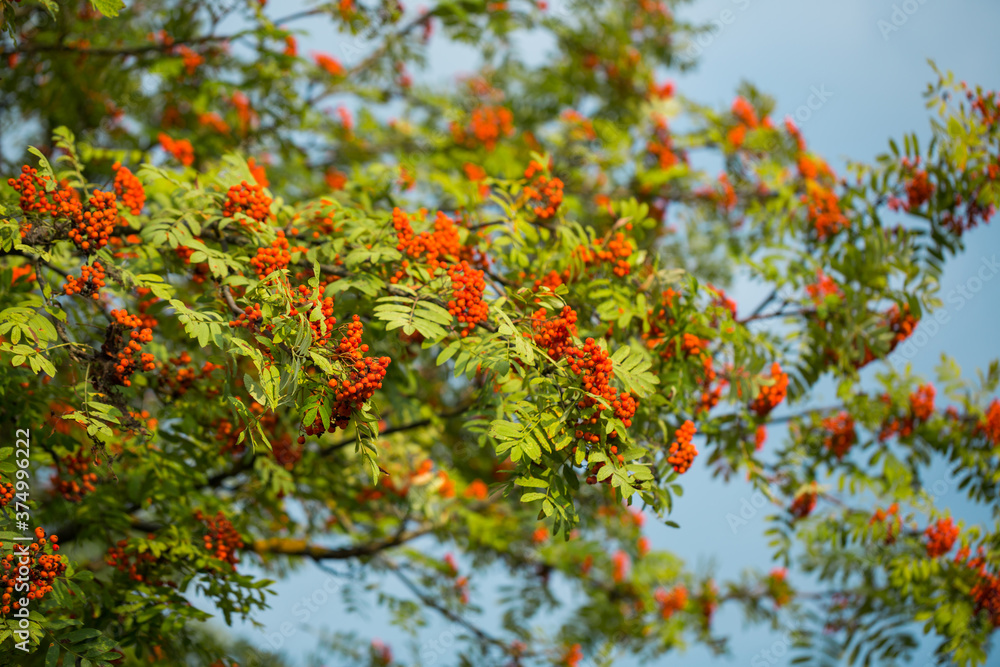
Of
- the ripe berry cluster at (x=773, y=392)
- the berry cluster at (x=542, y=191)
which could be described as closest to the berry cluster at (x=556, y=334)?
the berry cluster at (x=542, y=191)

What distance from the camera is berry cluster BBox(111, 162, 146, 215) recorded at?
103 inches

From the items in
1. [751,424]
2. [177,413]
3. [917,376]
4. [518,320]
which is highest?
[917,376]

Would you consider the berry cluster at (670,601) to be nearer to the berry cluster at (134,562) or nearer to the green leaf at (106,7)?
the berry cluster at (134,562)

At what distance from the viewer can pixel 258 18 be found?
4.23 m

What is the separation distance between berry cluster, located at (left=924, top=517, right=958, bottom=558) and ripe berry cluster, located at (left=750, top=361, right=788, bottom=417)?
1657mm

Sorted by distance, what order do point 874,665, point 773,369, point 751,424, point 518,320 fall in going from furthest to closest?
point 874,665 → point 751,424 → point 773,369 → point 518,320

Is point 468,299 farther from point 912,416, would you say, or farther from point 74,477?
point 912,416

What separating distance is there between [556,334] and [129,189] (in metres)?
1.69

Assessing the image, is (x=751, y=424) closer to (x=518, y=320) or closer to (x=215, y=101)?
(x=518, y=320)

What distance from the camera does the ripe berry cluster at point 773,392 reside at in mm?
3195

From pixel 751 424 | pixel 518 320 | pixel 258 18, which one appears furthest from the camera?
pixel 258 18

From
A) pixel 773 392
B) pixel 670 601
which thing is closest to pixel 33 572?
pixel 773 392

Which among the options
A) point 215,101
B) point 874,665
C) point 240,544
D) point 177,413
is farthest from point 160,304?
point 874,665

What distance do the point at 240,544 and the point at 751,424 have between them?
2457 mm
